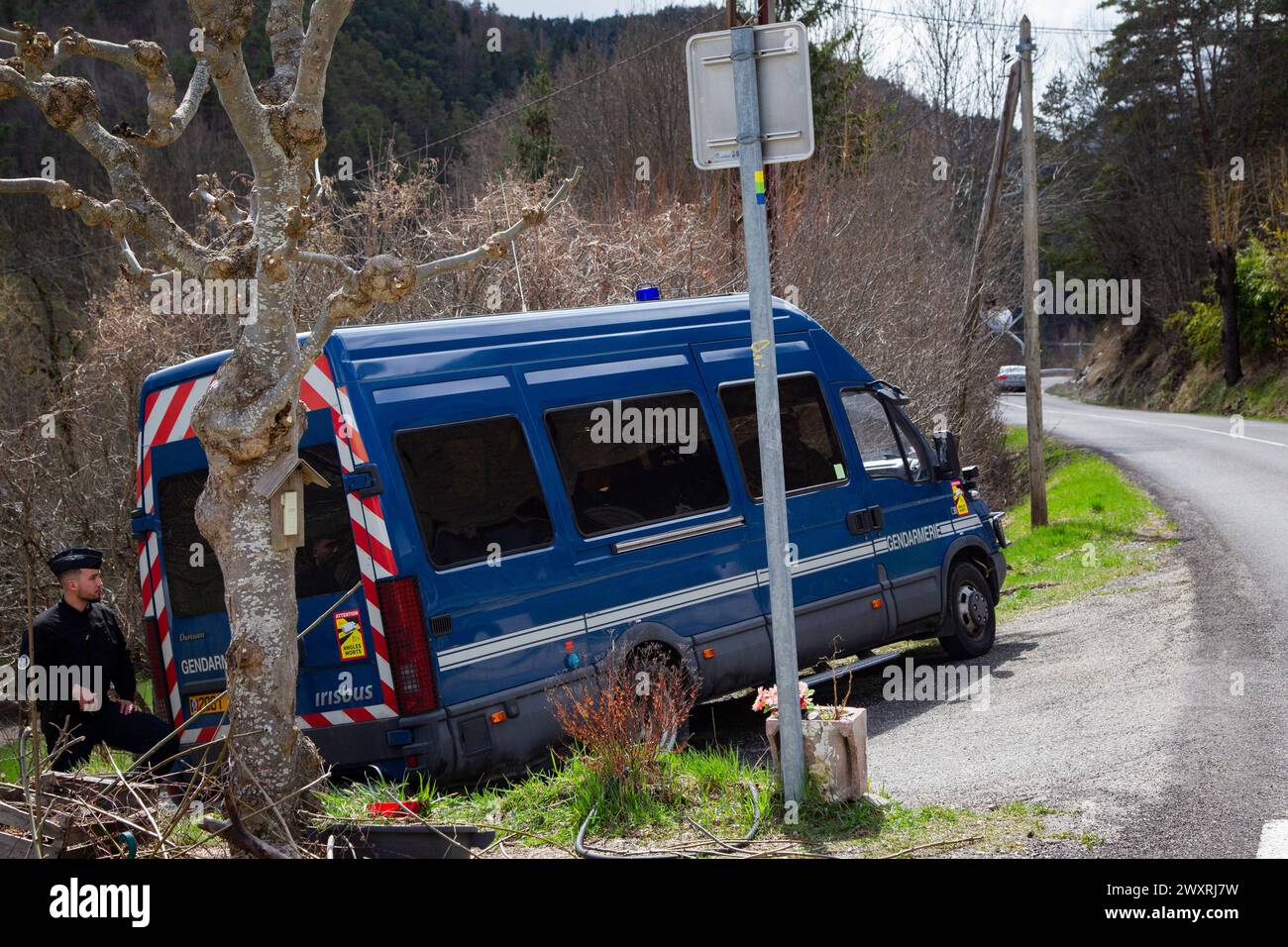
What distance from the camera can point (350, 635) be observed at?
6781mm

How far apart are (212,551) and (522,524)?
181 centimetres

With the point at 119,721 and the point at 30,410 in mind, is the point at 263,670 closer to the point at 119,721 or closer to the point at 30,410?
the point at 119,721

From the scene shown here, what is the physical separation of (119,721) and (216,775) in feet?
5.55

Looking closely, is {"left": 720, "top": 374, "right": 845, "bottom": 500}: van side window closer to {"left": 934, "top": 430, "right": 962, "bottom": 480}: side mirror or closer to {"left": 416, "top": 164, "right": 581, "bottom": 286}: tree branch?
{"left": 934, "top": 430, "right": 962, "bottom": 480}: side mirror

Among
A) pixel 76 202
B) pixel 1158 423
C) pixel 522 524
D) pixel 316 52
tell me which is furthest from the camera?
pixel 1158 423

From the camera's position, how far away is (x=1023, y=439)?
36219 mm

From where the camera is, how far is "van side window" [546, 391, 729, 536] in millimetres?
Result: 7543

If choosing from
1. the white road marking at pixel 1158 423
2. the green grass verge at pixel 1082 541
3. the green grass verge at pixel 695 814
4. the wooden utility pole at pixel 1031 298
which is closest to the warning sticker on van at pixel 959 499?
the green grass verge at pixel 1082 541

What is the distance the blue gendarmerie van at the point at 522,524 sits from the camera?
22.0 ft

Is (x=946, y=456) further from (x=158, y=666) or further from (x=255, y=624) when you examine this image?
(x=255, y=624)

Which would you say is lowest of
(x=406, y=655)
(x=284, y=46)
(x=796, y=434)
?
(x=406, y=655)

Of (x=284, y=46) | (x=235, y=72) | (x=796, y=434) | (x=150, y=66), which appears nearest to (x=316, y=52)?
(x=235, y=72)

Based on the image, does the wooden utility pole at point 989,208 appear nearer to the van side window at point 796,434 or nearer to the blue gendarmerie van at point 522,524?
the van side window at point 796,434
